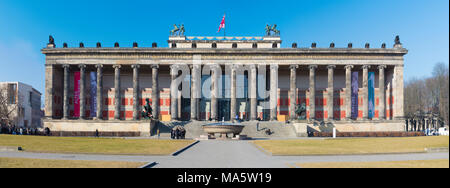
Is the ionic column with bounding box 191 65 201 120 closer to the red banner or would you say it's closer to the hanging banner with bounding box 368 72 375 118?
the red banner

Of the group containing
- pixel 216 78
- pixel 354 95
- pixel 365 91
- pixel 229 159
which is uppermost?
pixel 216 78

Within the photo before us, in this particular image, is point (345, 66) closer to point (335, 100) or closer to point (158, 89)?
point (335, 100)

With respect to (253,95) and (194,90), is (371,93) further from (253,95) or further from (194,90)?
(194,90)

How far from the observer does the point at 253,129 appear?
71.6 meters

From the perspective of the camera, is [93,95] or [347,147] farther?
[93,95]

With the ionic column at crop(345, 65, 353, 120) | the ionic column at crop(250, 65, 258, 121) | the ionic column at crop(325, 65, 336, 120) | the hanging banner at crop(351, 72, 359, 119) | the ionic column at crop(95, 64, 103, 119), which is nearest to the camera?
the ionic column at crop(250, 65, 258, 121)

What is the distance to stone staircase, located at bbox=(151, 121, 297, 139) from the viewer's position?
69.0m

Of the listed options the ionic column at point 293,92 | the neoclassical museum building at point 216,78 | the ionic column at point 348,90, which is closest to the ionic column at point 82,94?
the neoclassical museum building at point 216,78

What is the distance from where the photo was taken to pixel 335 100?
284ft

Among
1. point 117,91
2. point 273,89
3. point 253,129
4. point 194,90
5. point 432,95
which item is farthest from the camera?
point 432,95

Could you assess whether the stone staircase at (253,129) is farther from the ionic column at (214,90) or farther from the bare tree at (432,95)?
the bare tree at (432,95)

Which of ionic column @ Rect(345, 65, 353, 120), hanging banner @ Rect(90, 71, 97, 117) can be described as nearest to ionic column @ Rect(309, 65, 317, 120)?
ionic column @ Rect(345, 65, 353, 120)

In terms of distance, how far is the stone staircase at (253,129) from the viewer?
6900 cm

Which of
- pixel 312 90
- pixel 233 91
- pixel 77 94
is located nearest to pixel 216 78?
pixel 233 91
